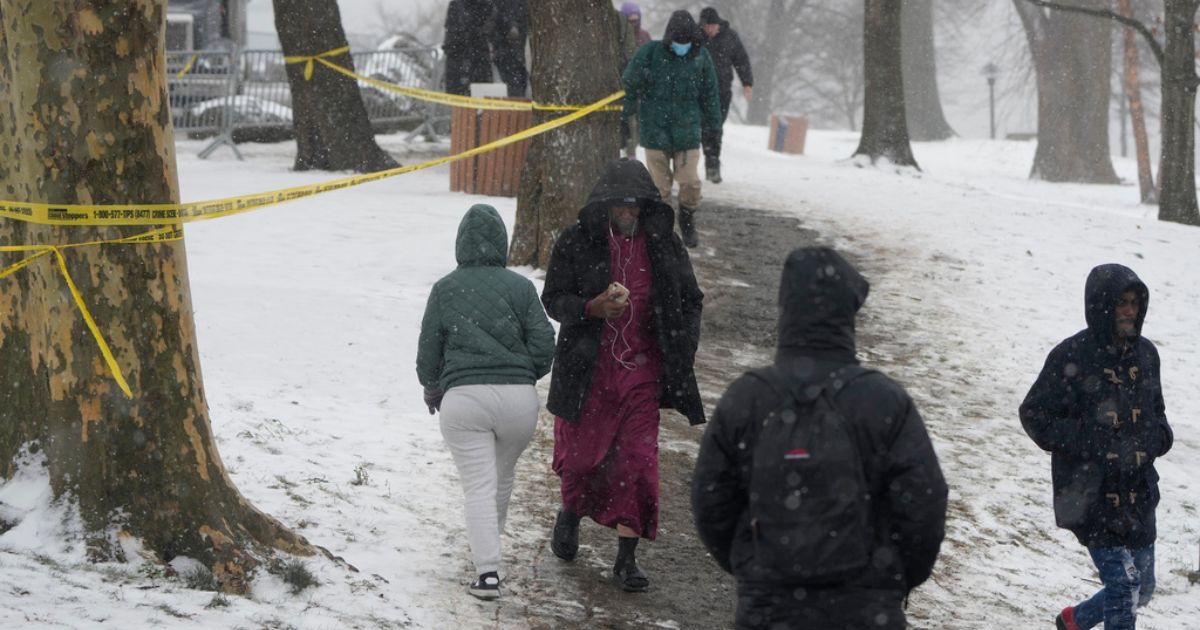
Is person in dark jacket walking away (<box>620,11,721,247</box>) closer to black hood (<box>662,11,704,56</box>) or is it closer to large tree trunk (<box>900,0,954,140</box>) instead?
black hood (<box>662,11,704,56</box>)

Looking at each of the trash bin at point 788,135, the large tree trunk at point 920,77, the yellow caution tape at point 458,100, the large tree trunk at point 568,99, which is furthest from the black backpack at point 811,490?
the large tree trunk at point 920,77

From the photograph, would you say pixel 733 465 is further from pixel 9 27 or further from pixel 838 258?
pixel 9 27

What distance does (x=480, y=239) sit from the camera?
557cm

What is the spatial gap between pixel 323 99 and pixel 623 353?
11.5 m

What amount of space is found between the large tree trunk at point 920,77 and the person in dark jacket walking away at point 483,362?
37206mm

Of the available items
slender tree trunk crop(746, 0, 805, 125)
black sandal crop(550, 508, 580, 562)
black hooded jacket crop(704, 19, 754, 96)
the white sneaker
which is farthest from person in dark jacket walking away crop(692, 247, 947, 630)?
slender tree trunk crop(746, 0, 805, 125)

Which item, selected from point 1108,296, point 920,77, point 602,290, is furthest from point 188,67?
point 920,77

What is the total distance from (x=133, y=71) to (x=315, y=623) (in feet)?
6.51

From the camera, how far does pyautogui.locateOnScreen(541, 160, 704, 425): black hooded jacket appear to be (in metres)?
5.91

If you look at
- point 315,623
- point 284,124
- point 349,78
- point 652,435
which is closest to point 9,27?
point 315,623

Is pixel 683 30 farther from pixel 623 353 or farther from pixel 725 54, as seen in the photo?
pixel 623 353

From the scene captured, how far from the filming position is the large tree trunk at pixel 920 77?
41.7m

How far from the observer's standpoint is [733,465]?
3.62 m

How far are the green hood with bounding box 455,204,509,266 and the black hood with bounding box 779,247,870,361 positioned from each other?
2.18 metres
